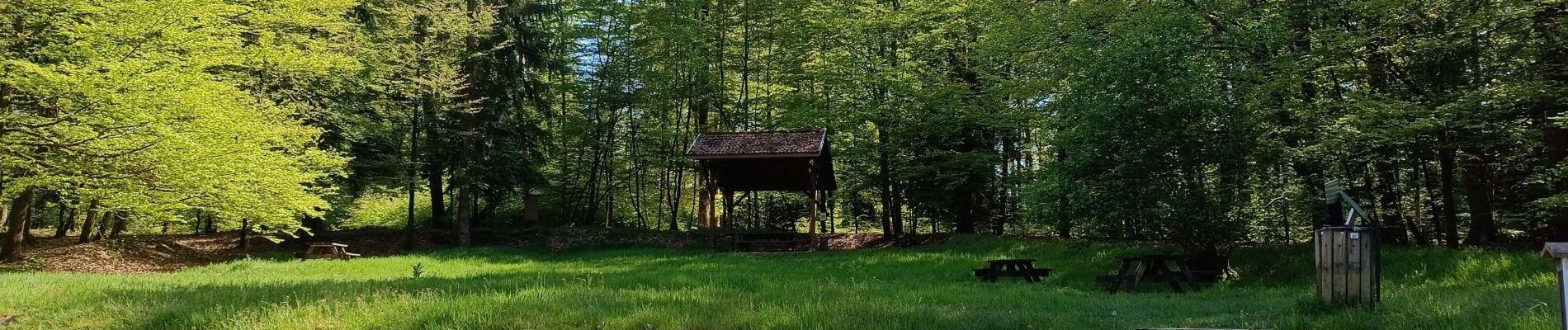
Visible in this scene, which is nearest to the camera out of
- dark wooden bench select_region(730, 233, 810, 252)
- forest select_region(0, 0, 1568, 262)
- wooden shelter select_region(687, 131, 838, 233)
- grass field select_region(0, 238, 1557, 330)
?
grass field select_region(0, 238, 1557, 330)

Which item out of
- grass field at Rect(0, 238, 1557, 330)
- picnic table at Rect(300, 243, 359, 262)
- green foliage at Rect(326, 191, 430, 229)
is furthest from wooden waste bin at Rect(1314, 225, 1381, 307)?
green foliage at Rect(326, 191, 430, 229)

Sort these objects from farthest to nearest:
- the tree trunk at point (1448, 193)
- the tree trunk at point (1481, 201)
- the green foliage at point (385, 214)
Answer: the green foliage at point (385, 214) < the tree trunk at point (1481, 201) < the tree trunk at point (1448, 193)

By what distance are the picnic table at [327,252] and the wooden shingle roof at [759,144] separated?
29.4 feet

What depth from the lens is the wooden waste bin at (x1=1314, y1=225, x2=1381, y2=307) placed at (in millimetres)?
6074

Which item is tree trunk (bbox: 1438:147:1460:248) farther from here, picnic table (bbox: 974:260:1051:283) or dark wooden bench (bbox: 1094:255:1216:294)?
picnic table (bbox: 974:260:1051:283)

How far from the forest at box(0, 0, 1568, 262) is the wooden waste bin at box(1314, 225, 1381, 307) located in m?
4.38

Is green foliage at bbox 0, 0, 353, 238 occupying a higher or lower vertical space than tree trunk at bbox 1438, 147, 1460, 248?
higher

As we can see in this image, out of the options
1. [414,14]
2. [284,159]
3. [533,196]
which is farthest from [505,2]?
[284,159]

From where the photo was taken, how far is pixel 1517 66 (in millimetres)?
11016

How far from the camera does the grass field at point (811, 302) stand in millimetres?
5449

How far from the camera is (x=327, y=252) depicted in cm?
1950

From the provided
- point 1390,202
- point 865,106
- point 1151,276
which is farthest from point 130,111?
point 1390,202

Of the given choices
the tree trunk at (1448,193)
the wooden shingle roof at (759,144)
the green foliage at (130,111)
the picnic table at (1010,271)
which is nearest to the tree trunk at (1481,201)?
the tree trunk at (1448,193)

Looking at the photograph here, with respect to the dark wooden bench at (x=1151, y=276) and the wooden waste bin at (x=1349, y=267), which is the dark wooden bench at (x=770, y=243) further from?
the wooden waste bin at (x=1349, y=267)
